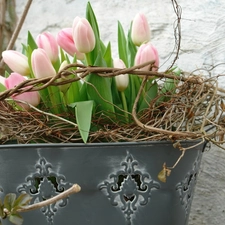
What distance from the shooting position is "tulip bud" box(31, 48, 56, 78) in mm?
562

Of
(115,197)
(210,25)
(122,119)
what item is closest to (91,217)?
(115,197)

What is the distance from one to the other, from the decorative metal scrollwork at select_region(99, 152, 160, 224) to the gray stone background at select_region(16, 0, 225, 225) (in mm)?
321

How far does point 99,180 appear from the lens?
0.55 metres

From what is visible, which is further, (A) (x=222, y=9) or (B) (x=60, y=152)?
(A) (x=222, y=9)

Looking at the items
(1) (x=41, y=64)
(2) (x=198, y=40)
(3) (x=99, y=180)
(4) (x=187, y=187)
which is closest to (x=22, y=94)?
(1) (x=41, y=64)

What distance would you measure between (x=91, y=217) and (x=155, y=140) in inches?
5.3

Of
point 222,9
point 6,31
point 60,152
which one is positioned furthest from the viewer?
point 6,31

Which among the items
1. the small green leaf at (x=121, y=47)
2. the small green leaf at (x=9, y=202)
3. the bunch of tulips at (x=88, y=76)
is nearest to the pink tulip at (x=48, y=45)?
the bunch of tulips at (x=88, y=76)

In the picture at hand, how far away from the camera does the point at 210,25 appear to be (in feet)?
2.83

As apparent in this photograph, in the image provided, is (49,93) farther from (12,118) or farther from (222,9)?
(222,9)

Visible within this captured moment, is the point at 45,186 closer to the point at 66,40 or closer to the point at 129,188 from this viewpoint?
the point at 129,188

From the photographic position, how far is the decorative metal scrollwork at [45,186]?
0.55m

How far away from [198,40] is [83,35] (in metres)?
0.37

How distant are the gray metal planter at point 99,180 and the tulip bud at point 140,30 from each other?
0.18 m
